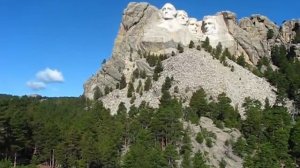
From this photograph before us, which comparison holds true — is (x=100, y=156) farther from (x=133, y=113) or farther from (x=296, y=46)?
(x=296, y=46)

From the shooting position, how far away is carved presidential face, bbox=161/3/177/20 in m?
180

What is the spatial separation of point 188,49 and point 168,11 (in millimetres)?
21688

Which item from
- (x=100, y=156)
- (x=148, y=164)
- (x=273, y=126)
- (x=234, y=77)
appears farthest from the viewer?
(x=234, y=77)

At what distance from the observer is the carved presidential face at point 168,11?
591ft

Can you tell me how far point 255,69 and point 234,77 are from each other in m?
14.5

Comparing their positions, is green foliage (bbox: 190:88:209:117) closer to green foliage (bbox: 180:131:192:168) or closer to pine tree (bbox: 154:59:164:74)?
green foliage (bbox: 180:131:192:168)

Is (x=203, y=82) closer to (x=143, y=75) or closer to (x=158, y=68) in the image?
(x=158, y=68)

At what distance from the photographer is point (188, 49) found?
16700cm

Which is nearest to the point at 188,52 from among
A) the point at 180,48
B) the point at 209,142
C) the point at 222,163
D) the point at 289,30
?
the point at 180,48

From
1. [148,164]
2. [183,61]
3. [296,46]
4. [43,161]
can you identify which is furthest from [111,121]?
[296,46]

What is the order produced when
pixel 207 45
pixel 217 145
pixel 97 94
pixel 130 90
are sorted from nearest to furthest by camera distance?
pixel 217 145
pixel 130 90
pixel 97 94
pixel 207 45

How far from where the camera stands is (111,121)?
121250 millimetres

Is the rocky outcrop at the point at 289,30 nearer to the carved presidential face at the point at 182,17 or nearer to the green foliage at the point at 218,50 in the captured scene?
the green foliage at the point at 218,50

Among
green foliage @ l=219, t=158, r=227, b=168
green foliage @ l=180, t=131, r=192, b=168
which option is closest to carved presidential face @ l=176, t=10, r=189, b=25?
green foliage @ l=180, t=131, r=192, b=168
